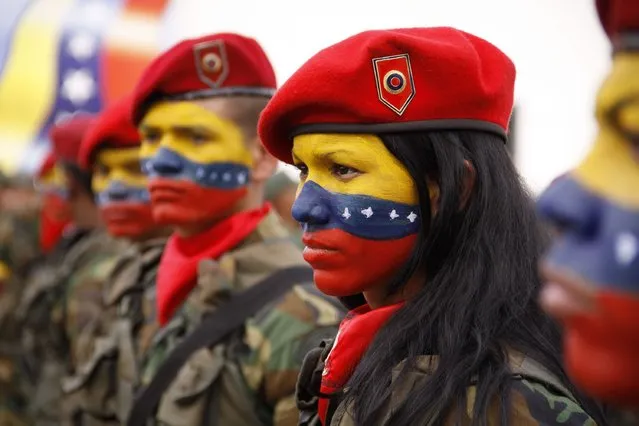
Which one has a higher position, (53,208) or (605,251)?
(605,251)

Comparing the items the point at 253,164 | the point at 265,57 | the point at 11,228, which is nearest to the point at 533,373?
the point at 253,164

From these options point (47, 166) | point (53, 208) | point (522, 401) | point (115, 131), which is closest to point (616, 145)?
point (522, 401)

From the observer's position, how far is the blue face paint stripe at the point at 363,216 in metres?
2.73

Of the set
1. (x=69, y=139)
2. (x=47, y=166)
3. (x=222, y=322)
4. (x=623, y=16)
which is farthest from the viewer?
(x=47, y=166)

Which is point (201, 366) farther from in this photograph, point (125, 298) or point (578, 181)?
point (578, 181)

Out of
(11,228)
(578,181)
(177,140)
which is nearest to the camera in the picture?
(578,181)

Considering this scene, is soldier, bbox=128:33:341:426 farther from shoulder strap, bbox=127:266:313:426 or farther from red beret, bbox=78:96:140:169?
red beret, bbox=78:96:140:169

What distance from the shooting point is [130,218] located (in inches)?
230

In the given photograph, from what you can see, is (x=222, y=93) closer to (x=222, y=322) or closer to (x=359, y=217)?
(x=222, y=322)

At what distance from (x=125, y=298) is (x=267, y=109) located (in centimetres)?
240

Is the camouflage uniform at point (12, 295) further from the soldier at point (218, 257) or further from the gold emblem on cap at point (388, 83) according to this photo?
the gold emblem on cap at point (388, 83)

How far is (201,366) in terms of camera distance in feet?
12.8

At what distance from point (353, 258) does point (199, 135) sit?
1814 millimetres

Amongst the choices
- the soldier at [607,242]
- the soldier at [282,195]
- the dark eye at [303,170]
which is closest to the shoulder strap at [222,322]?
the dark eye at [303,170]
